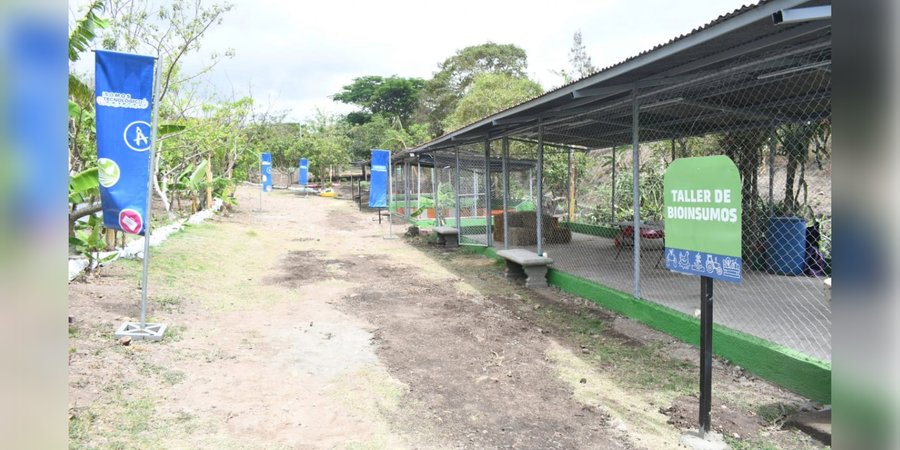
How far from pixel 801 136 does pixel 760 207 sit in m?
1.36

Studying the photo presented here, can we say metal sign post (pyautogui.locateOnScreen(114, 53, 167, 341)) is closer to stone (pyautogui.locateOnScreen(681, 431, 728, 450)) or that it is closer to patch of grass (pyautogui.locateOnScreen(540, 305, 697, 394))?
patch of grass (pyautogui.locateOnScreen(540, 305, 697, 394))

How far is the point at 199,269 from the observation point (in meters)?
9.66

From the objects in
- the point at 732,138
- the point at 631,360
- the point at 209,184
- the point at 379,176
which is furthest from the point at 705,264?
the point at 209,184

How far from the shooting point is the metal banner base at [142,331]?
216 inches

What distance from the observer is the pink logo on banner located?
222 inches

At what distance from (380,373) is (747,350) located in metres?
3.30

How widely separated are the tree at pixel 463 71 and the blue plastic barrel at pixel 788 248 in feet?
94.5

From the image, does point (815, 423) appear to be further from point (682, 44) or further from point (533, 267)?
point (533, 267)

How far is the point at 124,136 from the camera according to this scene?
18.2 feet

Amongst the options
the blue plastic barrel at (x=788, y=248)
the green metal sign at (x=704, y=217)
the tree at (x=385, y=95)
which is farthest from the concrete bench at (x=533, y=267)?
the tree at (x=385, y=95)

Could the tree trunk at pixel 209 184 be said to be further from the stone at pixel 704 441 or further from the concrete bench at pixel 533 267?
the stone at pixel 704 441
